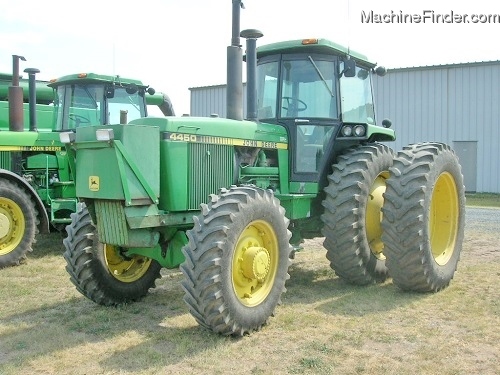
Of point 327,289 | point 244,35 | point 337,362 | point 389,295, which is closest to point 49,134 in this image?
point 244,35

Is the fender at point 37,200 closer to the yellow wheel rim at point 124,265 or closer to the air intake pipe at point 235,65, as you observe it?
the yellow wheel rim at point 124,265

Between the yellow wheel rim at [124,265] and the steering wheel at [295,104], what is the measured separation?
223 centimetres

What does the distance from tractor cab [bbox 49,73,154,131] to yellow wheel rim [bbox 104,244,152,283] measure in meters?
4.06

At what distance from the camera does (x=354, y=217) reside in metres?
→ 5.85

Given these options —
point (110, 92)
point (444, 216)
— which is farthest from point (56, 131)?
point (444, 216)

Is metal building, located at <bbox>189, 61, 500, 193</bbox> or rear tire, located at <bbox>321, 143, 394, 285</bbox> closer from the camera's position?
rear tire, located at <bbox>321, 143, 394, 285</bbox>

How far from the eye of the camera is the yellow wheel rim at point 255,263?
15.3 feet

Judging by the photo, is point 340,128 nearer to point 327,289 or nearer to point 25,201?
point 327,289

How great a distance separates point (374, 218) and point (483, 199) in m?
14.6

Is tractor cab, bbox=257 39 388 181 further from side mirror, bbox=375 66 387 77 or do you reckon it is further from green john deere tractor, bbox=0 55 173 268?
green john deere tractor, bbox=0 55 173 268

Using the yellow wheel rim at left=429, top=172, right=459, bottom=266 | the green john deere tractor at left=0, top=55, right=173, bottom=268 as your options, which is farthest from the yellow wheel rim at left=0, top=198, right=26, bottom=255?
the yellow wheel rim at left=429, top=172, right=459, bottom=266

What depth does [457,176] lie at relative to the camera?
259 inches

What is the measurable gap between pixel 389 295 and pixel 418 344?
1541mm

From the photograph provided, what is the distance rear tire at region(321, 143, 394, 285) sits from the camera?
587cm
